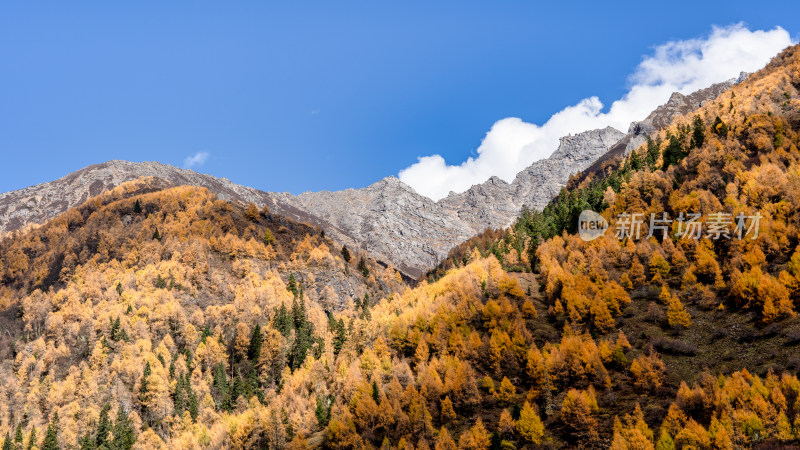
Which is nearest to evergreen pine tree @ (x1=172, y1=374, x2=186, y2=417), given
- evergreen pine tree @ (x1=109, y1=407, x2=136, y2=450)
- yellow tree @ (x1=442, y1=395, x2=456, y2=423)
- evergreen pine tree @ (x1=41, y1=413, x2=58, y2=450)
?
evergreen pine tree @ (x1=109, y1=407, x2=136, y2=450)

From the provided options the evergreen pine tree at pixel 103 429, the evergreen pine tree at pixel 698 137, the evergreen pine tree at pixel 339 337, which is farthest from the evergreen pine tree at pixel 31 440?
the evergreen pine tree at pixel 698 137

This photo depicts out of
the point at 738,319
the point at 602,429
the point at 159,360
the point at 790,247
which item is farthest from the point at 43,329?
the point at 790,247

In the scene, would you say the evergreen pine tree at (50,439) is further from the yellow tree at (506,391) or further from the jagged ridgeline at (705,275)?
the jagged ridgeline at (705,275)

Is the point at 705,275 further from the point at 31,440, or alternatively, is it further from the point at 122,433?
the point at 31,440

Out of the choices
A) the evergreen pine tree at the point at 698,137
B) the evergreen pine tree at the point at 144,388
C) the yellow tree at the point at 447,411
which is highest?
the evergreen pine tree at the point at 698,137

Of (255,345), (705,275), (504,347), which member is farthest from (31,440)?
(705,275)

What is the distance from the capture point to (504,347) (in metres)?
126

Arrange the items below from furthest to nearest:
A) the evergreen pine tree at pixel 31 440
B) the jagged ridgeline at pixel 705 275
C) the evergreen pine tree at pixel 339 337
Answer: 1. the evergreen pine tree at pixel 339 337
2. the evergreen pine tree at pixel 31 440
3. the jagged ridgeline at pixel 705 275

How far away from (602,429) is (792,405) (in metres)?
28.0

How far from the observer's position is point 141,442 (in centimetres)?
13762

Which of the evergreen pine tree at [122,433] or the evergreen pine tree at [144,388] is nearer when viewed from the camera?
the evergreen pine tree at [122,433]

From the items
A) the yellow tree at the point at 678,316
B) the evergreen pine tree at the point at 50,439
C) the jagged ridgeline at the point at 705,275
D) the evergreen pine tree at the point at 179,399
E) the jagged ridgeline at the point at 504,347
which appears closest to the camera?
the jagged ridgeline at the point at 705,275

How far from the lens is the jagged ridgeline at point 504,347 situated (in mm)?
98875

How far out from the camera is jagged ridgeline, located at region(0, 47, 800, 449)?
324 ft
